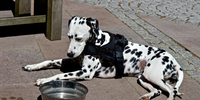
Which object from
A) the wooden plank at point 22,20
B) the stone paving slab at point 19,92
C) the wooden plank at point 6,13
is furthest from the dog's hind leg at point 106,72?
the wooden plank at point 6,13

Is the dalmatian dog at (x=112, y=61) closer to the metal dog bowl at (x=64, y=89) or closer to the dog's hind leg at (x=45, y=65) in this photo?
the dog's hind leg at (x=45, y=65)

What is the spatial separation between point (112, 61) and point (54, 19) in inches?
85.7

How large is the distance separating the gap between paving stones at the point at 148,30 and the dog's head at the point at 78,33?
7.49 feet

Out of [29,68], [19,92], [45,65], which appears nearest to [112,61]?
[45,65]

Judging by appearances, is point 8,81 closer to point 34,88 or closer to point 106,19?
point 34,88

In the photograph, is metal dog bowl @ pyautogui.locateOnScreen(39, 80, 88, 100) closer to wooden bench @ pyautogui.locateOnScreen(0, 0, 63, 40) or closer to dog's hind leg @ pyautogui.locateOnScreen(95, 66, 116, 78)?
dog's hind leg @ pyautogui.locateOnScreen(95, 66, 116, 78)

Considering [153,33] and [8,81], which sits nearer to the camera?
[8,81]

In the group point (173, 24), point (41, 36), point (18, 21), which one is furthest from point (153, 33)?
point (18, 21)

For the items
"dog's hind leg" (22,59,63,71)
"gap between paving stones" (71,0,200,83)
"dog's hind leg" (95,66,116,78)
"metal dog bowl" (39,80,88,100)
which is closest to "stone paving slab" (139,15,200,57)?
"gap between paving stones" (71,0,200,83)

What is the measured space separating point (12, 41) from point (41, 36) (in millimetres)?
720

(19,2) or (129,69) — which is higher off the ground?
(19,2)

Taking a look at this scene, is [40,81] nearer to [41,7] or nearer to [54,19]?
[54,19]

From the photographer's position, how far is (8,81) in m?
4.38

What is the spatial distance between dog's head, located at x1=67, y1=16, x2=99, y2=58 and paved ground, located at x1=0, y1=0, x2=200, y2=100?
0.65 metres
